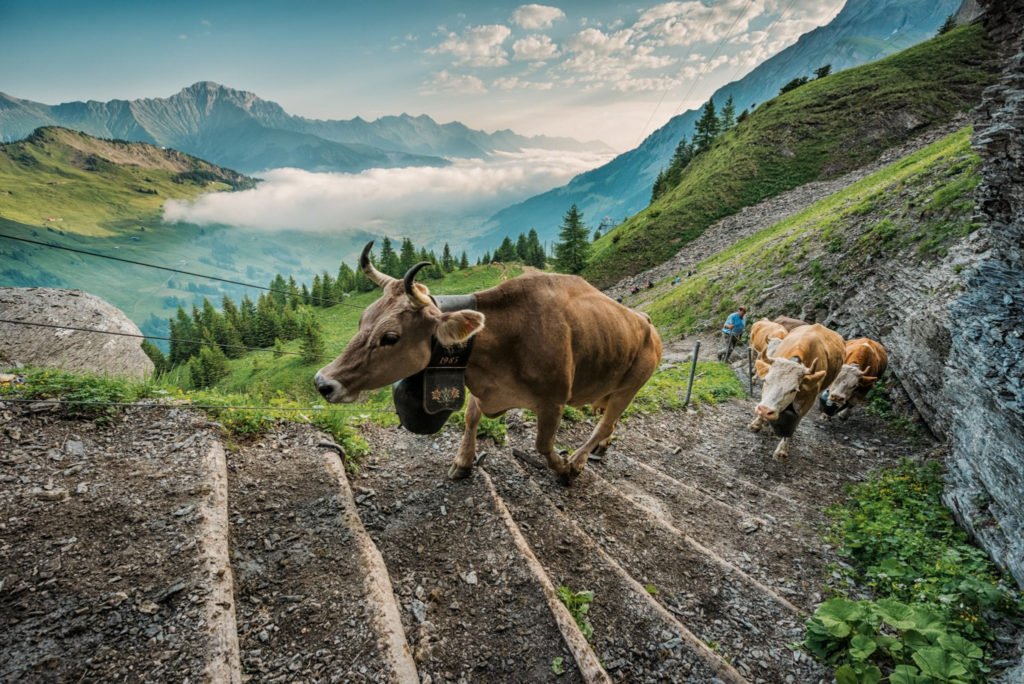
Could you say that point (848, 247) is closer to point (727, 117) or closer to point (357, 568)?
point (357, 568)

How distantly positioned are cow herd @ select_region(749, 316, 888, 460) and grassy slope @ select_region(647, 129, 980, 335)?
326 centimetres

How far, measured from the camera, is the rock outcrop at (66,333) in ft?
39.7

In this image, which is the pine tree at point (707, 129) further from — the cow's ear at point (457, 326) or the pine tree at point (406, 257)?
the cow's ear at point (457, 326)

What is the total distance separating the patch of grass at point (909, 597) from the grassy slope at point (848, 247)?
25.1 ft

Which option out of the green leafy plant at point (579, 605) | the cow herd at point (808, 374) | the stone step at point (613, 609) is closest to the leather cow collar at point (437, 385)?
the stone step at point (613, 609)

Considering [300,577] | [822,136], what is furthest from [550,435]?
[822,136]

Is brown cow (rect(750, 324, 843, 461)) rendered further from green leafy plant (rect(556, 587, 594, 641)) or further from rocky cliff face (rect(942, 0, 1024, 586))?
green leafy plant (rect(556, 587, 594, 641))

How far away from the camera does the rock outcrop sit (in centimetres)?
1210

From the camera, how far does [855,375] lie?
921 cm

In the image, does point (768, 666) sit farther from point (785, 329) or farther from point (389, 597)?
point (785, 329)

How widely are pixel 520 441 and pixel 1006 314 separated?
647 cm

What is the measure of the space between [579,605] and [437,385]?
97.7 inches

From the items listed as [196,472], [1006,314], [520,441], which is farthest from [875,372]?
[196,472]

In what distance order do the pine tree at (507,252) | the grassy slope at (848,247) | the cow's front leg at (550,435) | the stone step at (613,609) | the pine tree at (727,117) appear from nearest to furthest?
1. the stone step at (613,609)
2. the cow's front leg at (550,435)
3. the grassy slope at (848,247)
4. the pine tree at (727,117)
5. the pine tree at (507,252)
